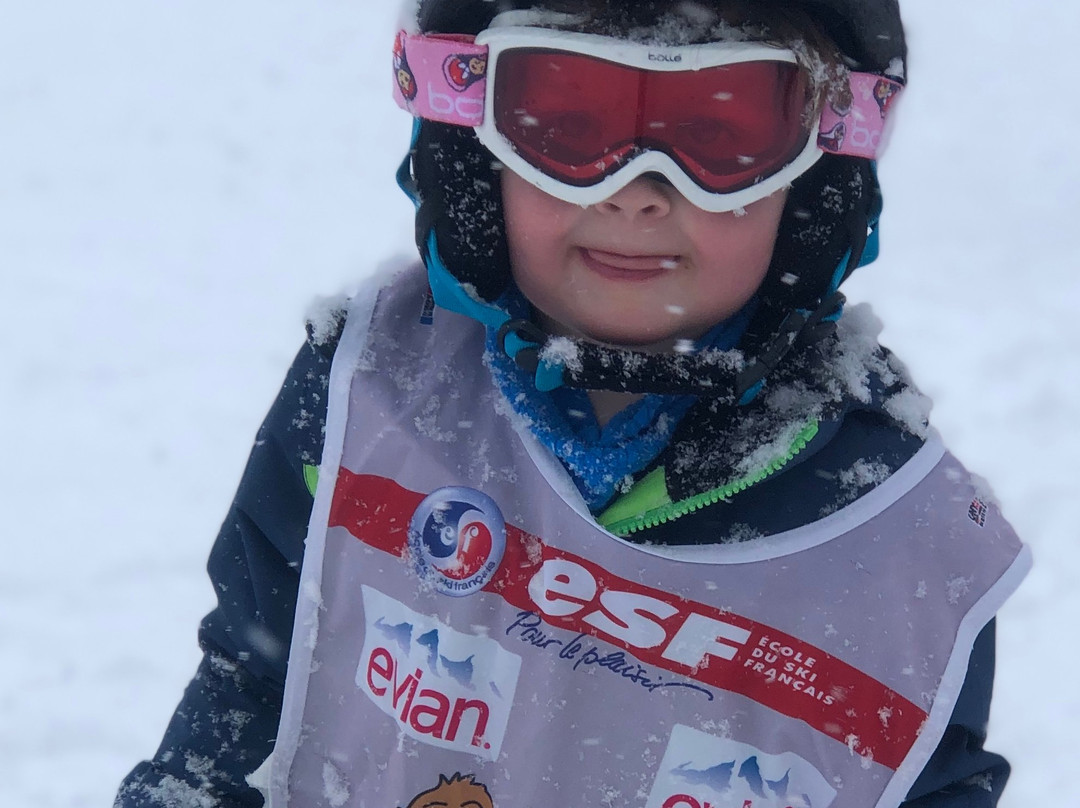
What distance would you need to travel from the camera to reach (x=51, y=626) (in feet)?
10.8

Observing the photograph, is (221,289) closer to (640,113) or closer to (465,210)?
(465,210)

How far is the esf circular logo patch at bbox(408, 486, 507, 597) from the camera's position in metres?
1.74

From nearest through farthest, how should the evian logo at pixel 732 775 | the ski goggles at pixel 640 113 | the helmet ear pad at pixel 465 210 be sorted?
the ski goggles at pixel 640 113 < the evian logo at pixel 732 775 < the helmet ear pad at pixel 465 210

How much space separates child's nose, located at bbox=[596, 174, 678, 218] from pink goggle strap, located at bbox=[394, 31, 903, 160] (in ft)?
0.84

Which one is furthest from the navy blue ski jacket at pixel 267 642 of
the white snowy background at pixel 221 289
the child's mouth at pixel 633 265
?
the white snowy background at pixel 221 289

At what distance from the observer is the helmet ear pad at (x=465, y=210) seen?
183 centimetres

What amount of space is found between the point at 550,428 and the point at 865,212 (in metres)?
0.64

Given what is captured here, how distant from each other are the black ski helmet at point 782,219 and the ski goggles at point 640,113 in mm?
116

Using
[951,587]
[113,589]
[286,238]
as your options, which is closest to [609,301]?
[951,587]

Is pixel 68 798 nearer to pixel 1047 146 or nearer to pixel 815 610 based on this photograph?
pixel 815 610

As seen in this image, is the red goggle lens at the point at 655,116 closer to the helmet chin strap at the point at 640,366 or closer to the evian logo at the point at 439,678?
the helmet chin strap at the point at 640,366

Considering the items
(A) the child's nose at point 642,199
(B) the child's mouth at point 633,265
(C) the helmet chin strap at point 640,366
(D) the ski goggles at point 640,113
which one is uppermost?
(D) the ski goggles at point 640,113

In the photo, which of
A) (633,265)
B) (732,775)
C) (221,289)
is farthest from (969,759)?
(221,289)

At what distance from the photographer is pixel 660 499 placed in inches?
67.3
